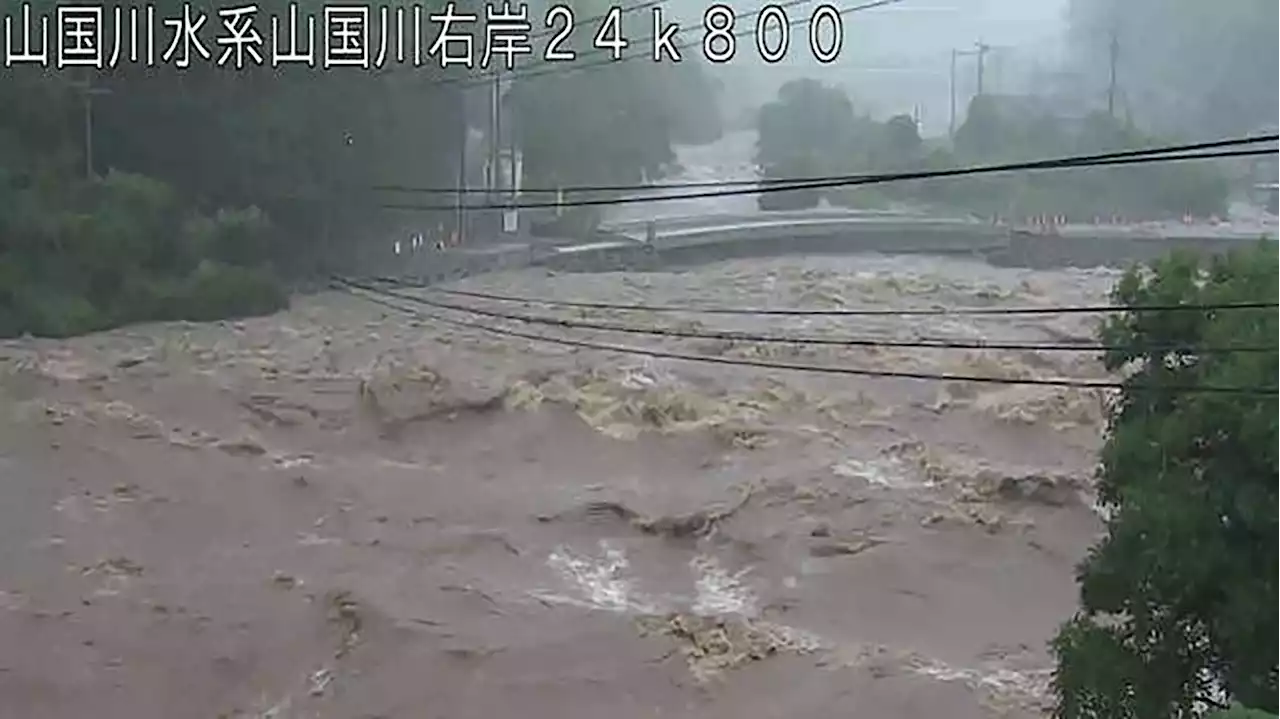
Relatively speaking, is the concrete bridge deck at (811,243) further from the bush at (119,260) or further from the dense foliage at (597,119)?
the bush at (119,260)

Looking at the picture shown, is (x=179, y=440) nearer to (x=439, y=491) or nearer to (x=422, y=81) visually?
(x=439, y=491)

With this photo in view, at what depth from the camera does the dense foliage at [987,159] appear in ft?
52.8

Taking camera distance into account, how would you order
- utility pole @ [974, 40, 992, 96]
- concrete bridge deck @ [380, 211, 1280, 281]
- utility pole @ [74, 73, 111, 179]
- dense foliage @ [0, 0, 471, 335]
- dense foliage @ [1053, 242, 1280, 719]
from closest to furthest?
dense foliage @ [1053, 242, 1280, 719] → dense foliage @ [0, 0, 471, 335] → utility pole @ [74, 73, 111, 179] → concrete bridge deck @ [380, 211, 1280, 281] → utility pole @ [974, 40, 992, 96]

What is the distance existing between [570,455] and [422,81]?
6.02 metres

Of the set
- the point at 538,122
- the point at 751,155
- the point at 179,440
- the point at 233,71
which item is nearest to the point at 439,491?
the point at 179,440

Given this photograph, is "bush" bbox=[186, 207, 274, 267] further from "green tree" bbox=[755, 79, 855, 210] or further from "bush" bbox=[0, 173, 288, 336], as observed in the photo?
"green tree" bbox=[755, 79, 855, 210]

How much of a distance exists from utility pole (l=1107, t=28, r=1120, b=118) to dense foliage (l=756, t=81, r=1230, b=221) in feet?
1.42

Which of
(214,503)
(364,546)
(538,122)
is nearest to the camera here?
(364,546)

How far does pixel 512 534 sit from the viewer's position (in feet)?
26.3

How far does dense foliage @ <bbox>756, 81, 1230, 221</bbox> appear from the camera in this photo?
1609 cm

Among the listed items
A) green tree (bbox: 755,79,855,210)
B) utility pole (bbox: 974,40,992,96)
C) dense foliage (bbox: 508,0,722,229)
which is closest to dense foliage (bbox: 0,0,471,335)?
dense foliage (bbox: 508,0,722,229)

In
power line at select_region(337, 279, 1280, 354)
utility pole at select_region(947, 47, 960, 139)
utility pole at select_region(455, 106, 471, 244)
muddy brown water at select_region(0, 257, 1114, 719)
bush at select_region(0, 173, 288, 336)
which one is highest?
utility pole at select_region(947, 47, 960, 139)

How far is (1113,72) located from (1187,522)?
52.8 ft

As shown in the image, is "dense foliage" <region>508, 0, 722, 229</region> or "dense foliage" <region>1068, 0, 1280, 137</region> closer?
"dense foliage" <region>508, 0, 722, 229</region>
